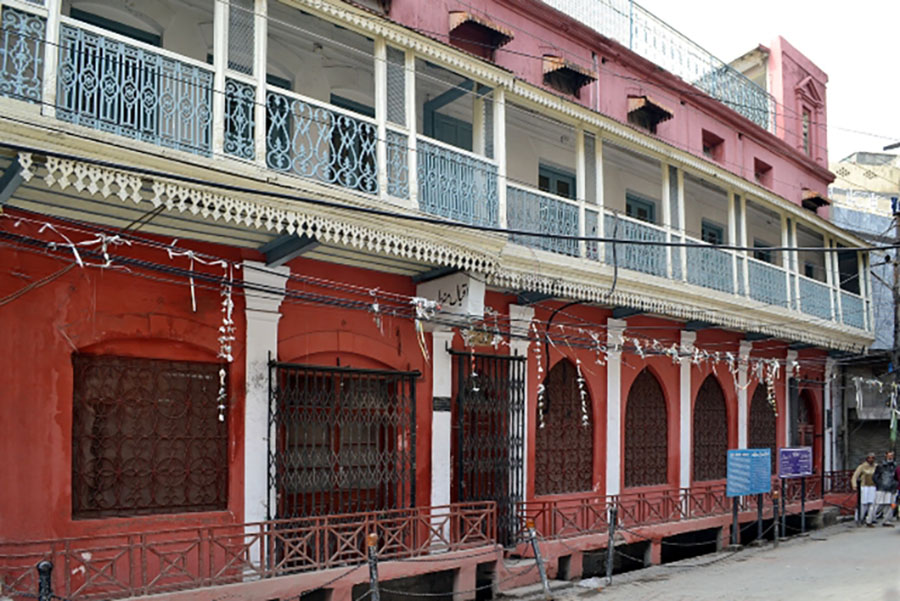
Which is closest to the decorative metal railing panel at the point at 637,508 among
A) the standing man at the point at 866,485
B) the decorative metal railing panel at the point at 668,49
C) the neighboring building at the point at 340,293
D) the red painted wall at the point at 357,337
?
the neighboring building at the point at 340,293

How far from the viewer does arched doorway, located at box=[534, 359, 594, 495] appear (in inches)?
523

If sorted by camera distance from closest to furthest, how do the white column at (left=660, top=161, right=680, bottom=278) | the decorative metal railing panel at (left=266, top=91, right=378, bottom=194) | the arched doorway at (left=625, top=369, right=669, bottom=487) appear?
the decorative metal railing panel at (left=266, top=91, right=378, bottom=194) < the white column at (left=660, top=161, right=680, bottom=278) < the arched doorway at (left=625, top=369, right=669, bottom=487)

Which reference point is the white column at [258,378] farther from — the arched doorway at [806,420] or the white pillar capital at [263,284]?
the arched doorway at [806,420]

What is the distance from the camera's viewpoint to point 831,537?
631 inches

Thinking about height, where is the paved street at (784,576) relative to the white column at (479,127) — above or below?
below

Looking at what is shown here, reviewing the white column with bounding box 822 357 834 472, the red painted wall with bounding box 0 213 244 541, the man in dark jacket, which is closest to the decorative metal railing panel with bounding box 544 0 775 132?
the white column with bounding box 822 357 834 472

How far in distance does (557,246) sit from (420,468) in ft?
12.7

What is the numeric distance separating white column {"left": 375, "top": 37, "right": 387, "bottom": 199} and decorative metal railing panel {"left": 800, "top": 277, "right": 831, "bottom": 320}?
469 inches

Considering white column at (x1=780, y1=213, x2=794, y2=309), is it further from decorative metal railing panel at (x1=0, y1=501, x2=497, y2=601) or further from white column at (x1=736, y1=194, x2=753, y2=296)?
decorative metal railing panel at (x1=0, y1=501, x2=497, y2=601)

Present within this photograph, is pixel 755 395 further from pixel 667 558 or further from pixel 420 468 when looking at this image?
pixel 420 468

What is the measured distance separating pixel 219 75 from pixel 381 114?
2.04m

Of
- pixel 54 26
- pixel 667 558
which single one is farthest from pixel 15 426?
pixel 667 558

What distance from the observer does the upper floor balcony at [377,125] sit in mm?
7520

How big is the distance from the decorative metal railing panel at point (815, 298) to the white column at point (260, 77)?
13481 mm
